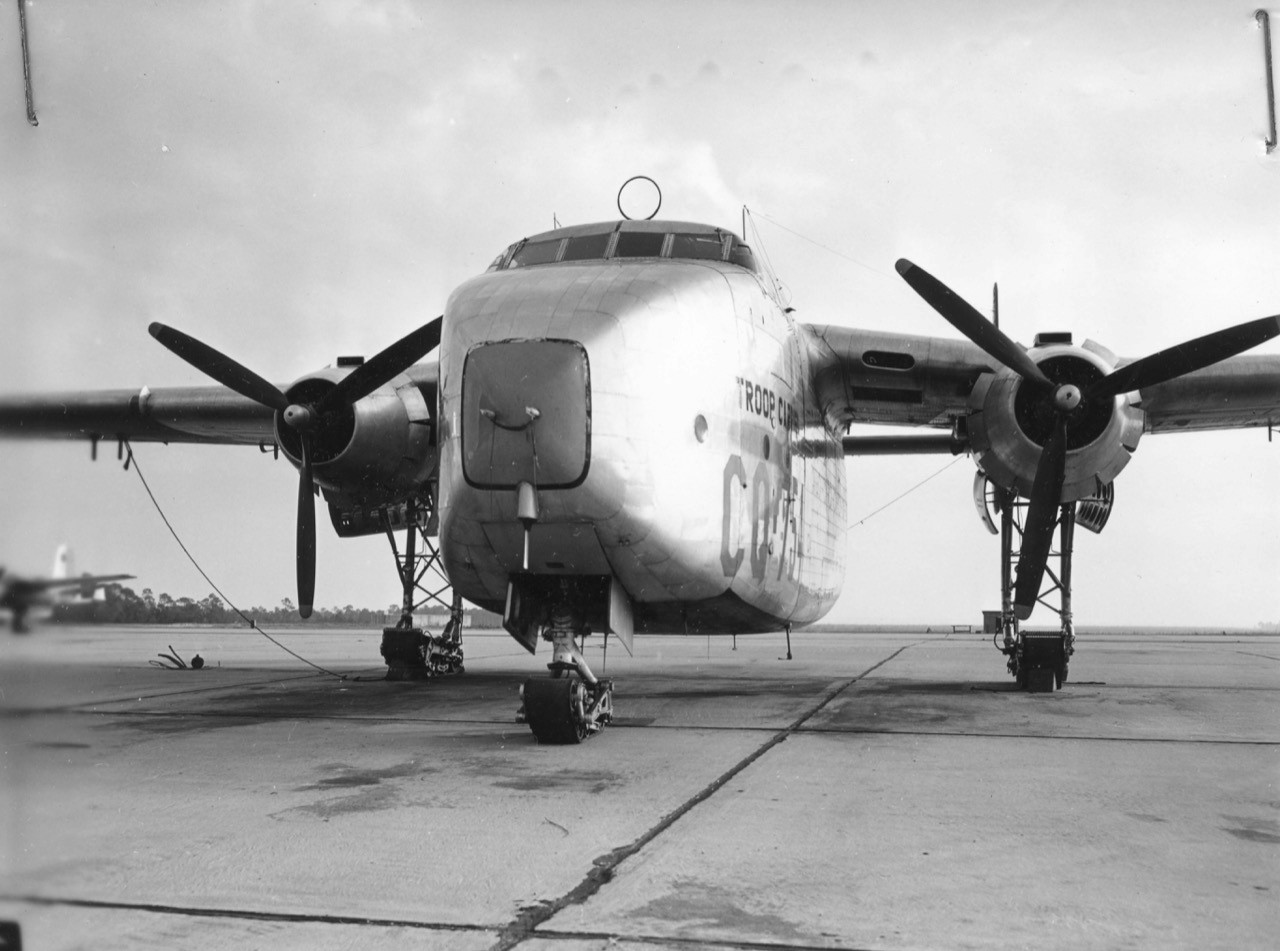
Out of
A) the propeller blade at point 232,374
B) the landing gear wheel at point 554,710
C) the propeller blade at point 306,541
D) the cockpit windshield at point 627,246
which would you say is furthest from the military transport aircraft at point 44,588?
the propeller blade at point 306,541

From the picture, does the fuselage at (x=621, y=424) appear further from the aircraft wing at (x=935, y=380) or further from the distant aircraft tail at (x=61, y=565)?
the distant aircraft tail at (x=61, y=565)

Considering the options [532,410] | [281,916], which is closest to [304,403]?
[532,410]

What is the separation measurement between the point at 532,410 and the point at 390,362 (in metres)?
4.77

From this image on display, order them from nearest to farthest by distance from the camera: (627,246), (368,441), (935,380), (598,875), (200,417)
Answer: (598,875), (627,246), (368,441), (935,380), (200,417)

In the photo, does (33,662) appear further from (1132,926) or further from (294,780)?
(294,780)

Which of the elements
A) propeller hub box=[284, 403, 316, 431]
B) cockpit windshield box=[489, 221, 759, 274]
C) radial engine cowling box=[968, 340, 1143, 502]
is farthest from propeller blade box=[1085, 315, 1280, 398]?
propeller hub box=[284, 403, 316, 431]

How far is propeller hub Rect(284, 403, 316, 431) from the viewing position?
39.9 feet

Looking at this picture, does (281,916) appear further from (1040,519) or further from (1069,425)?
(1069,425)

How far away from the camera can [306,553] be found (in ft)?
41.9

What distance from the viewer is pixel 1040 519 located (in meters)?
12.0

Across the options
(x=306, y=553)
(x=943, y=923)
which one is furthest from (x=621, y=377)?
(x=306, y=553)

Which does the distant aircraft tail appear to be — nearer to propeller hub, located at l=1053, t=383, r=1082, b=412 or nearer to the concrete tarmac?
the concrete tarmac

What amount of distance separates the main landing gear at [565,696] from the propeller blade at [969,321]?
5.84 metres

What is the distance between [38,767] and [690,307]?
753 centimetres
